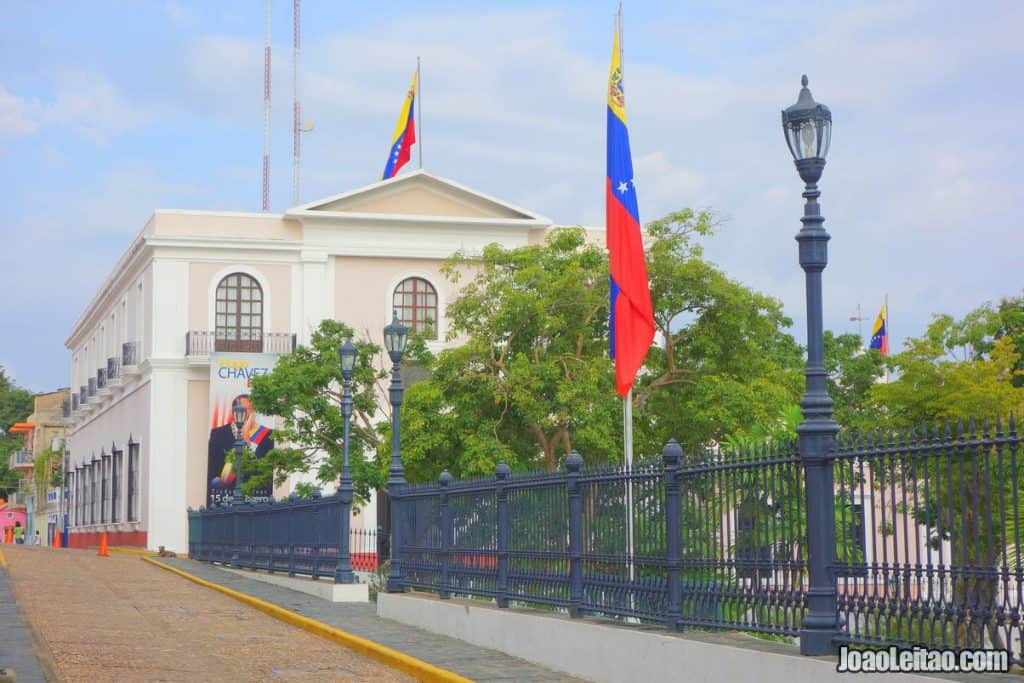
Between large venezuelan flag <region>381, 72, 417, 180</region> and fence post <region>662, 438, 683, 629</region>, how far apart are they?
113 feet

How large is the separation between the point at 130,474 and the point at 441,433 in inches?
900

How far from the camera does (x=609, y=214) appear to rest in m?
18.7

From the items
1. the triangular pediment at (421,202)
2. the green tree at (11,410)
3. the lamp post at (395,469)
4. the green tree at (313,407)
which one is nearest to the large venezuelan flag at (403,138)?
the triangular pediment at (421,202)

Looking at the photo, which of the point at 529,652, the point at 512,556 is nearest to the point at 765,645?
the point at 529,652

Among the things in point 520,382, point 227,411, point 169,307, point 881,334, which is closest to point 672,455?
point 520,382

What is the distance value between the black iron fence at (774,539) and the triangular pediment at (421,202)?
31.0 meters

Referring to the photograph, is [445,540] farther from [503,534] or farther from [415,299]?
[415,299]

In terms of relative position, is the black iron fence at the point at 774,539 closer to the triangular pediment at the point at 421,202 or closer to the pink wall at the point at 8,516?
the triangular pediment at the point at 421,202

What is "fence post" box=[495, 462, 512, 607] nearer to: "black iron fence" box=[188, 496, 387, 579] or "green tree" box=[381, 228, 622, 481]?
"black iron fence" box=[188, 496, 387, 579]

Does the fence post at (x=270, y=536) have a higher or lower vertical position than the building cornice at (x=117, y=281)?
lower

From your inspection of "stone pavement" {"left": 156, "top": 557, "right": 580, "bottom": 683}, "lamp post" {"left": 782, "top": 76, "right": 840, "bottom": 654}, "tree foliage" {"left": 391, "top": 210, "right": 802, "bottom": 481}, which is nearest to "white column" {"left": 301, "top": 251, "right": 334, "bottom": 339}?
"tree foliage" {"left": 391, "top": 210, "right": 802, "bottom": 481}

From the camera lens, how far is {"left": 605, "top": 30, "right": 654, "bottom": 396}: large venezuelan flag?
1794cm

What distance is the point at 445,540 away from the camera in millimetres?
Result: 16281

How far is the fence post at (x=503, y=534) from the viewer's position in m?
14.3
